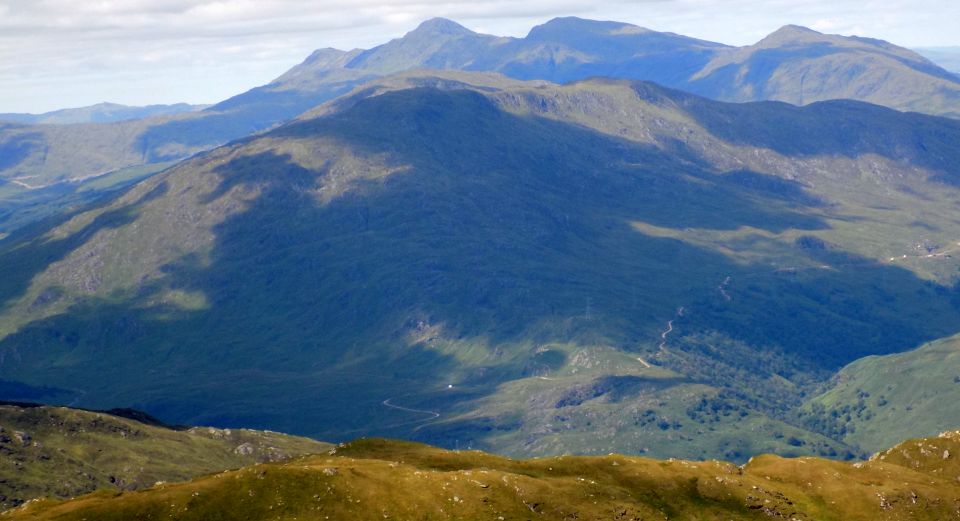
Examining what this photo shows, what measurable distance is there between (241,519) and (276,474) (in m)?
13.2

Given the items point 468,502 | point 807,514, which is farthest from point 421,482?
point 807,514

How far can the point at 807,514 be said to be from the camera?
19588cm

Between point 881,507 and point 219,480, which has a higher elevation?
point 219,480

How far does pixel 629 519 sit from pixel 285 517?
6137 cm

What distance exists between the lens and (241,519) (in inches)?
6969

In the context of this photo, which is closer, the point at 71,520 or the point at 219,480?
the point at 71,520

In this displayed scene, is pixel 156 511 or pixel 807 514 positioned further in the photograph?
pixel 807 514

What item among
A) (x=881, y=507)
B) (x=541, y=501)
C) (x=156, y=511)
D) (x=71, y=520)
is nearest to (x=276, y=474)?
(x=156, y=511)

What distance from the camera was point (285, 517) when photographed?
177 metres

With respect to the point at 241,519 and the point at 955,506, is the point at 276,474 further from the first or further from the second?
the point at 955,506

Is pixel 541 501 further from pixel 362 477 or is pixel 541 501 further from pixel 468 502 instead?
pixel 362 477

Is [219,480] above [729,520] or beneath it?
above

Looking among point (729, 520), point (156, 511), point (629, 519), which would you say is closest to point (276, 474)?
point (156, 511)

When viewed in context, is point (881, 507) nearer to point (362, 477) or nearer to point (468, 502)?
point (468, 502)
